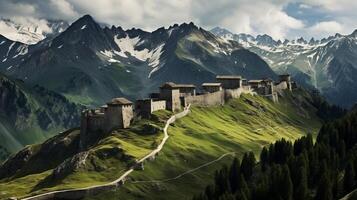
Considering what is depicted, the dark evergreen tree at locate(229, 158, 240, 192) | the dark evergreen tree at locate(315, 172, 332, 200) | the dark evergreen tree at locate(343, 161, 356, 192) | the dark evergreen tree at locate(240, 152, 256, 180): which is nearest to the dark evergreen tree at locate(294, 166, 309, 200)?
the dark evergreen tree at locate(315, 172, 332, 200)

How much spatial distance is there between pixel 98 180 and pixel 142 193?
15496mm

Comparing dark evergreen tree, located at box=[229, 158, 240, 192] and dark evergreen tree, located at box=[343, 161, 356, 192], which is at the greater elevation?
dark evergreen tree, located at box=[343, 161, 356, 192]

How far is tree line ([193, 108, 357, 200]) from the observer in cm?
13825

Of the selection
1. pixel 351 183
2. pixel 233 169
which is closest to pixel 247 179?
pixel 233 169

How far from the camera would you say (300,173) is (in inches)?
5915

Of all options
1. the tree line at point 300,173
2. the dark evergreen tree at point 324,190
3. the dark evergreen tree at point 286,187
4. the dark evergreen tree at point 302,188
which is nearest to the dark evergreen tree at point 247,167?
the tree line at point 300,173

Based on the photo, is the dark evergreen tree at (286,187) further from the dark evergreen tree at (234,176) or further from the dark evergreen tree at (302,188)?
the dark evergreen tree at (234,176)

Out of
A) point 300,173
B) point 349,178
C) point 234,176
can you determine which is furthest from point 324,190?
point 234,176

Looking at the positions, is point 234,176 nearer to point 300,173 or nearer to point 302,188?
point 300,173

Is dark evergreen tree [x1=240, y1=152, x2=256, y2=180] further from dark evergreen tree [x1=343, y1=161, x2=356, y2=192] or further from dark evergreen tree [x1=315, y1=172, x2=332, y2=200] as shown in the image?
dark evergreen tree [x1=343, y1=161, x2=356, y2=192]

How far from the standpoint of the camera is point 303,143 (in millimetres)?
184375

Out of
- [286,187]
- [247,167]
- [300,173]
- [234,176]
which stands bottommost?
[234,176]

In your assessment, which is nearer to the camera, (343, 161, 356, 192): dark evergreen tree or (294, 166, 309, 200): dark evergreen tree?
(343, 161, 356, 192): dark evergreen tree

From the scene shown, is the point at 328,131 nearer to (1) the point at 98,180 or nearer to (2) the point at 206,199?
(2) the point at 206,199
